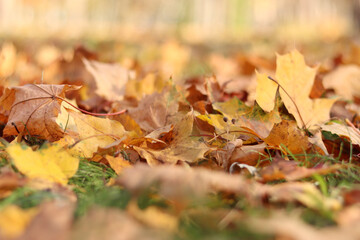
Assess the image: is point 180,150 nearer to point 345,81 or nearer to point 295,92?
point 295,92

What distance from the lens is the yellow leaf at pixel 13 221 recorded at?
19.8 inches

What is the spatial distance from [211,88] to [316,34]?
3448 millimetres

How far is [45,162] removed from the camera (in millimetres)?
742

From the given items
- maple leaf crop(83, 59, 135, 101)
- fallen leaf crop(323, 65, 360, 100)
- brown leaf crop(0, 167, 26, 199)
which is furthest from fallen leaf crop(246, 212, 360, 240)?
fallen leaf crop(323, 65, 360, 100)

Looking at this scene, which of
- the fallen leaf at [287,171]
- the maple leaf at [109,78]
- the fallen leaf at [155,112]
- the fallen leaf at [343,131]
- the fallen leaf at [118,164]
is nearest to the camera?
the fallen leaf at [287,171]

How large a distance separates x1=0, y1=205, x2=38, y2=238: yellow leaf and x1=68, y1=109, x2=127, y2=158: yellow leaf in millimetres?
386

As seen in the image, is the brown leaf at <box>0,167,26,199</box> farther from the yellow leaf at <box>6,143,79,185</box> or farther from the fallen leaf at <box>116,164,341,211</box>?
the fallen leaf at <box>116,164,341,211</box>

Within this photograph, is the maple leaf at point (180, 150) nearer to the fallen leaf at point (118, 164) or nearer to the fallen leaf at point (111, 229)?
the fallen leaf at point (118, 164)

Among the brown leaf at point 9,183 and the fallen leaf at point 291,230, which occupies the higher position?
the fallen leaf at point 291,230

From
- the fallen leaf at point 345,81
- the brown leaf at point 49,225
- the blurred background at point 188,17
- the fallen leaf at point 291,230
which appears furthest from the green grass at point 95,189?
the blurred background at point 188,17

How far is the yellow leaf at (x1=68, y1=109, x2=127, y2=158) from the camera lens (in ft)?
3.02

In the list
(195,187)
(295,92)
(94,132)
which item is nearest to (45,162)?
(94,132)

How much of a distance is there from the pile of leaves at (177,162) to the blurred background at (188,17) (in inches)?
132

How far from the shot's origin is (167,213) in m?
0.56
